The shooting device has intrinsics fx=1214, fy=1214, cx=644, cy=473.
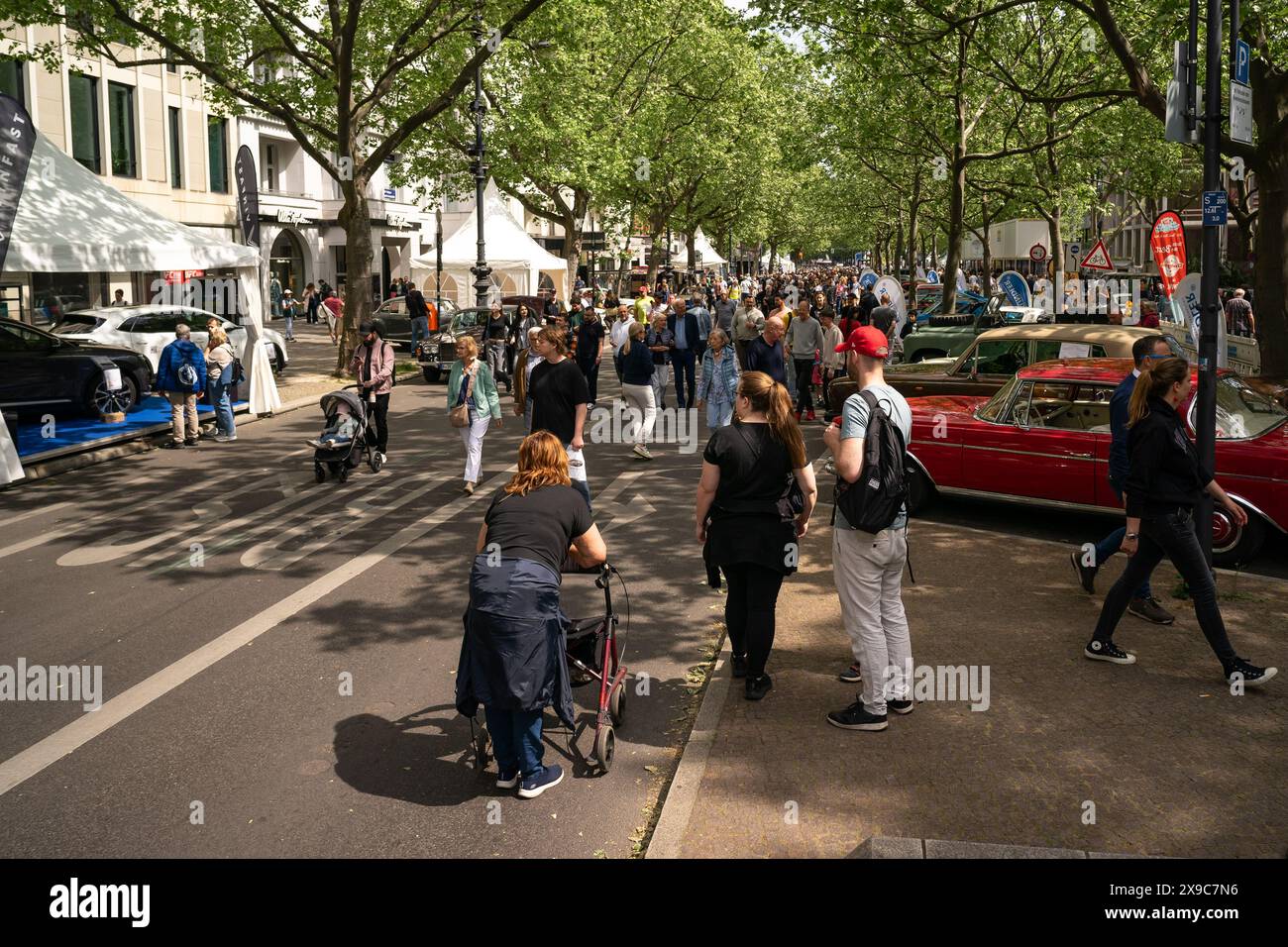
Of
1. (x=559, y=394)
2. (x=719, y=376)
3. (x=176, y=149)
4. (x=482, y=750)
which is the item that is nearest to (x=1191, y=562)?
(x=482, y=750)

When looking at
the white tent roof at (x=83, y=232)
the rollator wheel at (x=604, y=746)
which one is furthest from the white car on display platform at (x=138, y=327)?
the rollator wheel at (x=604, y=746)

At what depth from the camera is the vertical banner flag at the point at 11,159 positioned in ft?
44.2

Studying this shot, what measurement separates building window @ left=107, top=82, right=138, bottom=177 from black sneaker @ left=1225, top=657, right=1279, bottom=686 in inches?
1446

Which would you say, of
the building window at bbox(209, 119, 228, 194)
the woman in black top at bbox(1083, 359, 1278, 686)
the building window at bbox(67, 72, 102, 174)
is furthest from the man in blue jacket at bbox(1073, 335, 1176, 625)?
the building window at bbox(209, 119, 228, 194)

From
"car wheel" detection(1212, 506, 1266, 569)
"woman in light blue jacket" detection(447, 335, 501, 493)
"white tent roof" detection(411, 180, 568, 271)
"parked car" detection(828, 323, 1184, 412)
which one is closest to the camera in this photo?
"car wheel" detection(1212, 506, 1266, 569)

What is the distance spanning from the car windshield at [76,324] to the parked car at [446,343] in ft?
22.8

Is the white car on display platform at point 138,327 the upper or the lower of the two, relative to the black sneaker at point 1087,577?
upper

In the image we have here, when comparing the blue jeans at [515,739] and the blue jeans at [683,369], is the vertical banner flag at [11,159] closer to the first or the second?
the blue jeans at [683,369]

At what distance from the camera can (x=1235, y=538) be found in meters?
9.33

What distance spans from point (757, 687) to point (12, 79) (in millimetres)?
32639

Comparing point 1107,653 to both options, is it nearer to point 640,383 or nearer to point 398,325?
point 640,383

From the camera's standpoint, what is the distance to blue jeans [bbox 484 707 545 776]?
17.8 feet

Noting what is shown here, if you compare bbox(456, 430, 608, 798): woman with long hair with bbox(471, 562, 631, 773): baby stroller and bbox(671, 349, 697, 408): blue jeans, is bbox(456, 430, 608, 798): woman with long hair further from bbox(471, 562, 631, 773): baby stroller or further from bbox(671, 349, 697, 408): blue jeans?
bbox(671, 349, 697, 408): blue jeans
